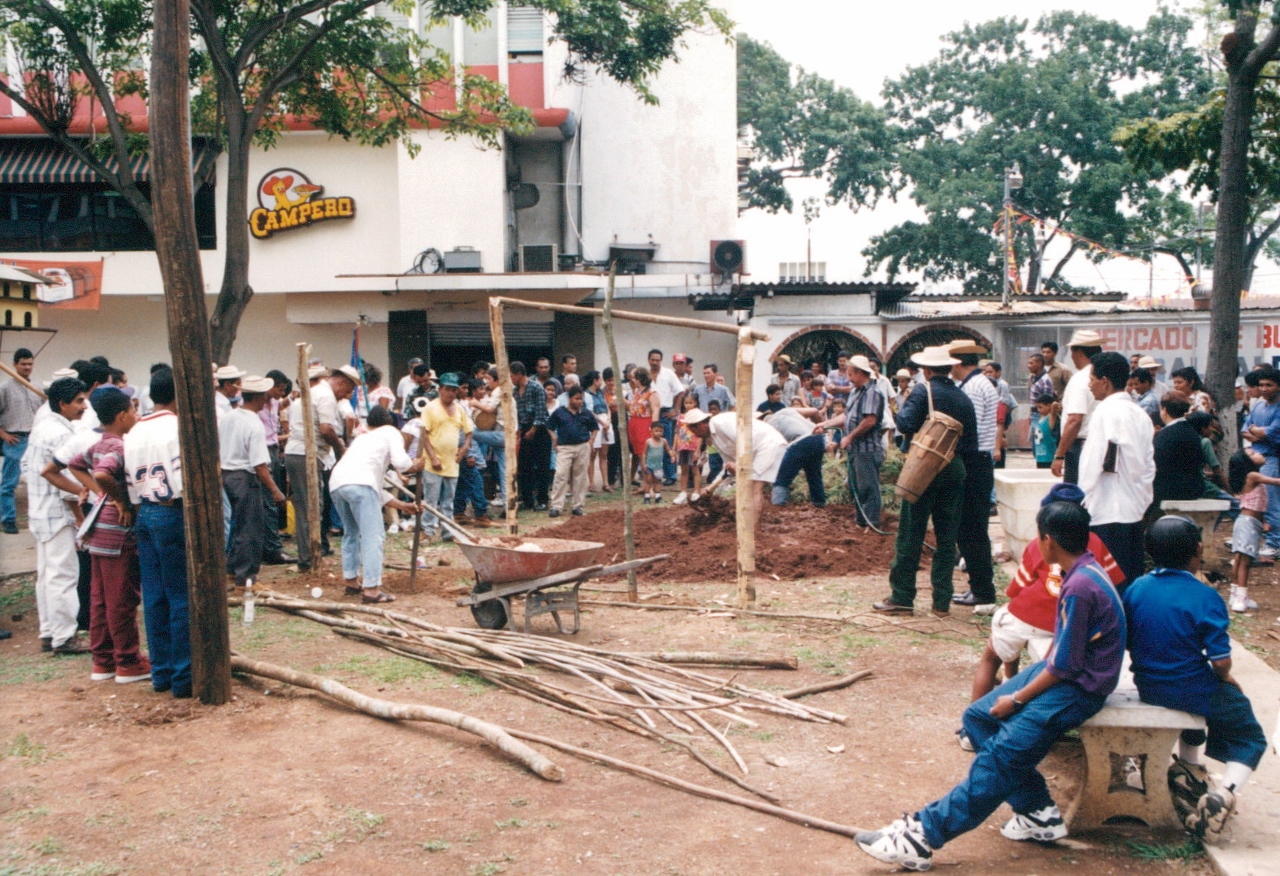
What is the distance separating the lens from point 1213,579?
9.64m

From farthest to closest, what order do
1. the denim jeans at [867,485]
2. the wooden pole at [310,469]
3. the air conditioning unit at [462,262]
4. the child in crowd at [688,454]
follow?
the air conditioning unit at [462,262] → the child in crowd at [688,454] → the denim jeans at [867,485] → the wooden pole at [310,469]

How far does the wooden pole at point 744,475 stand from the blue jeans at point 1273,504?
4.46 m

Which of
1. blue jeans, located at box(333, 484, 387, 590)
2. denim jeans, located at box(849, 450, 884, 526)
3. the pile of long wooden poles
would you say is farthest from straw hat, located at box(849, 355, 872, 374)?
blue jeans, located at box(333, 484, 387, 590)

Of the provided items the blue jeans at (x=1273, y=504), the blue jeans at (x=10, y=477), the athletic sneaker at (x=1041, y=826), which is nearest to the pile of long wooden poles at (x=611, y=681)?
the athletic sneaker at (x=1041, y=826)

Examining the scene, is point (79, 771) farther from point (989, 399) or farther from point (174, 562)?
point (989, 399)

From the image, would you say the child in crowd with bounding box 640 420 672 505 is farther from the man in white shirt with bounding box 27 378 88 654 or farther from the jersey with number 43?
the jersey with number 43

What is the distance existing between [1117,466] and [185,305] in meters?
5.78

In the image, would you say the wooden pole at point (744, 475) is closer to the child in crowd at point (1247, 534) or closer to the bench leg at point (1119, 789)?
the child in crowd at point (1247, 534)

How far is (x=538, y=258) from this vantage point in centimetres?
2158

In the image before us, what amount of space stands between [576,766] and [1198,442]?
617 cm

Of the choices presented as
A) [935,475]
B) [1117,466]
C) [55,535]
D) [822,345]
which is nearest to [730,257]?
[822,345]

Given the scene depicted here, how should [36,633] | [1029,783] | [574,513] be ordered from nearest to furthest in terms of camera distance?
1. [1029,783]
2. [36,633]
3. [574,513]

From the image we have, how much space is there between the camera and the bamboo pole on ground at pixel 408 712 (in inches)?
211

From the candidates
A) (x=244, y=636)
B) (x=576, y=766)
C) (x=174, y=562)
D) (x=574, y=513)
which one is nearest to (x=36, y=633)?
(x=244, y=636)
